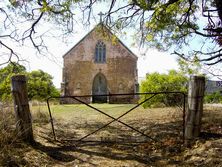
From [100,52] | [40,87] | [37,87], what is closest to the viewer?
[37,87]

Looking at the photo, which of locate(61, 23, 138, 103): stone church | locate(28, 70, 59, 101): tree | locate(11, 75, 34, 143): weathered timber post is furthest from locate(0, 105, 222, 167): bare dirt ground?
locate(61, 23, 138, 103): stone church

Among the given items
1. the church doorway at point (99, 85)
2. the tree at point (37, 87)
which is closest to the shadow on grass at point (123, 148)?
the tree at point (37, 87)

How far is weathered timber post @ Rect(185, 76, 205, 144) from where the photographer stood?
786 cm

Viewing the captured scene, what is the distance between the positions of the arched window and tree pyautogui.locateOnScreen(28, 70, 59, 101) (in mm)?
6079

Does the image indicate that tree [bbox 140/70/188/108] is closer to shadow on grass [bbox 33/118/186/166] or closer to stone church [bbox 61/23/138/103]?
shadow on grass [bbox 33/118/186/166]

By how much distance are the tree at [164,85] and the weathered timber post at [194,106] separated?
9349 mm

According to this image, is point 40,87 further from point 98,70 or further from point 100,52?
point 100,52

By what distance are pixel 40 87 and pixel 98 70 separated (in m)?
7.12

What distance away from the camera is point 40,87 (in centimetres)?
3303

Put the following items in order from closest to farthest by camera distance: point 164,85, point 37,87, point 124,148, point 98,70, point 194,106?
1. point 194,106
2. point 124,148
3. point 164,85
4. point 37,87
5. point 98,70

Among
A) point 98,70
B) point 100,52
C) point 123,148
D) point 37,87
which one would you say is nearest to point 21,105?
point 123,148

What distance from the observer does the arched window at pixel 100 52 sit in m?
37.2

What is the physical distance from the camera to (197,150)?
734 centimetres

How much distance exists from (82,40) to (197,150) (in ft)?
101
